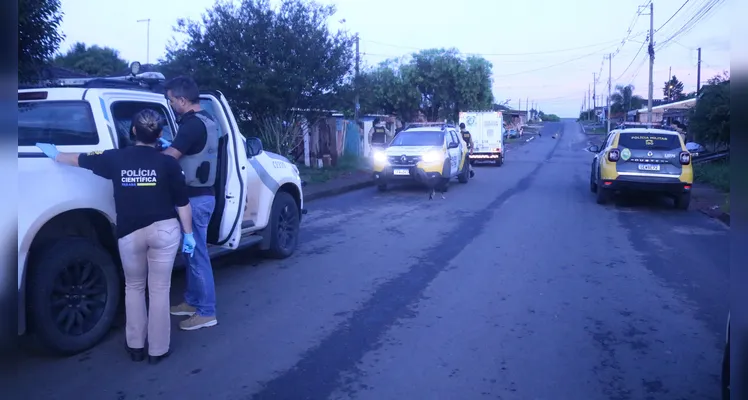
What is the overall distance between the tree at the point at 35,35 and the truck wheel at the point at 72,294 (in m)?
5.42

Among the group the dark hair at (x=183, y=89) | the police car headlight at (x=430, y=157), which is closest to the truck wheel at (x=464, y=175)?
the police car headlight at (x=430, y=157)

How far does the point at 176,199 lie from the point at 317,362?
1660 millimetres

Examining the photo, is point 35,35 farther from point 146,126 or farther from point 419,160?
point 419,160

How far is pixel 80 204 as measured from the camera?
5.18 metres

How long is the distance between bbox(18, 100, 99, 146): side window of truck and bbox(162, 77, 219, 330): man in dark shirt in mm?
742

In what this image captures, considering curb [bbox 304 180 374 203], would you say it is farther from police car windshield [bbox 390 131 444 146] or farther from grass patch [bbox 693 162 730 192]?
grass patch [bbox 693 162 730 192]

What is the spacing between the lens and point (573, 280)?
7.93m

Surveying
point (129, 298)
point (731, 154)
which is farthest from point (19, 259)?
point (731, 154)

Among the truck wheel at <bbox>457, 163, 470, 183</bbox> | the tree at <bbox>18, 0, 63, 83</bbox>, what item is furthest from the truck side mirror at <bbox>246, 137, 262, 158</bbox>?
the truck wheel at <bbox>457, 163, 470, 183</bbox>

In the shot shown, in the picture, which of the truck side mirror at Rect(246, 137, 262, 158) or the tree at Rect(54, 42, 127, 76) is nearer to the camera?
the truck side mirror at Rect(246, 137, 262, 158)

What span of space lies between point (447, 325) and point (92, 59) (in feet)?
157

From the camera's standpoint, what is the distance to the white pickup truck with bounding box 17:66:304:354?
190 inches

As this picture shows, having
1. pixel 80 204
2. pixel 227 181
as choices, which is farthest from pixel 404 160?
pixel 80 204

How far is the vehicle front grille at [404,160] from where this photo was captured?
56.4 feet
